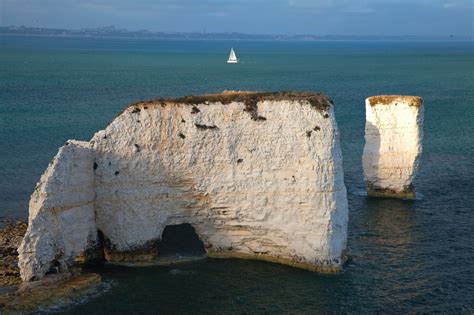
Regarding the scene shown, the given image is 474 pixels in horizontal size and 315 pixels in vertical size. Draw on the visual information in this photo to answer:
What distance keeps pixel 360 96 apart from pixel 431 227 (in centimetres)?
5824

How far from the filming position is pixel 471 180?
46.4 m

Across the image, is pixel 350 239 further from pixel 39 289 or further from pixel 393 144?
pixel 39 289

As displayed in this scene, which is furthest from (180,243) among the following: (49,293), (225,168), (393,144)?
(393,144)

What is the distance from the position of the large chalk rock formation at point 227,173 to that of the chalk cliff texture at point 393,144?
1339 centimetres

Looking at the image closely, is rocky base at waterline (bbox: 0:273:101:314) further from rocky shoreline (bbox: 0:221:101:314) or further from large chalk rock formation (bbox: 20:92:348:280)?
large chalk rock formation (bbox: 20:92:348:280)

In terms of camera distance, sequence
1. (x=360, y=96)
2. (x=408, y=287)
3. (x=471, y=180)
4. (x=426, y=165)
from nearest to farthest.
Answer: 1. (x=408, y=287)
2. (x=471, y=180)
3. (x=426, y=165)
4. (x=360, y=96)

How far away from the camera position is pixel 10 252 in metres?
32.8

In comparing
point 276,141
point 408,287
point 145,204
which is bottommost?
point 408,287

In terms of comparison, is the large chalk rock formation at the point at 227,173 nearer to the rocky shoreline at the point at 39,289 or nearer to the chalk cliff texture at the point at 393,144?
the rocky shoreline at the point at 39,289

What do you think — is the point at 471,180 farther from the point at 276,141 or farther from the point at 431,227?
the point at 276,141

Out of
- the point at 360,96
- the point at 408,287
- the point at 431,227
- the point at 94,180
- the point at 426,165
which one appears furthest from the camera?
the point at 360,96

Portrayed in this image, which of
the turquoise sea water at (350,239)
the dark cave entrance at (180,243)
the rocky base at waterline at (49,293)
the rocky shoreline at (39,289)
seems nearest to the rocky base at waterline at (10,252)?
the rocky shoreline at (39,289)

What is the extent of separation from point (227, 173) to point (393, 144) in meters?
16.6

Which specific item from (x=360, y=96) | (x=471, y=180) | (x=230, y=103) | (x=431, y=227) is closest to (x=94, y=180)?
(x=230, y=103)
